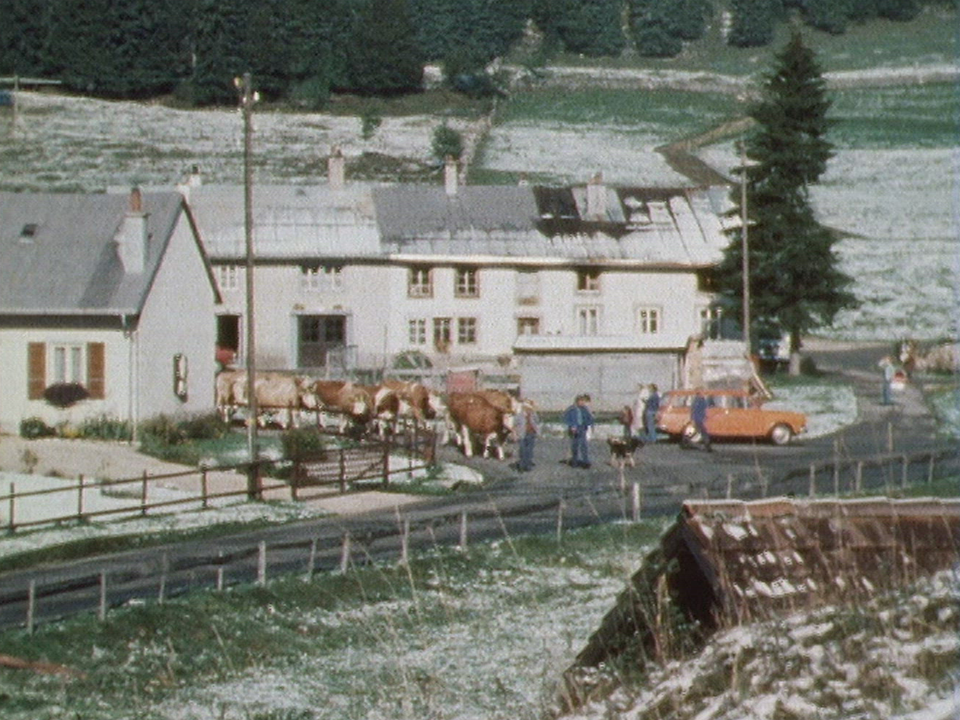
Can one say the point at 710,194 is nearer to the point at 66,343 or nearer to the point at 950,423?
the point at 950,423

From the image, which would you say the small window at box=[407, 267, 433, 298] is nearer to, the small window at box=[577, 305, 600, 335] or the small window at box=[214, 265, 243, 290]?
the small window at box=[577, 305, 600, 335]

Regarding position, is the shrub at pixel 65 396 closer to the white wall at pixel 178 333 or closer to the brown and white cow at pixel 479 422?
the white wall at pixel 178 333

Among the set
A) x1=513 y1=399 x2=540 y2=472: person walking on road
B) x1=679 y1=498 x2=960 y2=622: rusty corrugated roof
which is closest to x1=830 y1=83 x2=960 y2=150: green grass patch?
x1=513 y1=399 x2=540 y2=472: person walking on road

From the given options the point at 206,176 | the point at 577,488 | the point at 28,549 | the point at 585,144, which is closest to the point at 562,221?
the point at 577,488

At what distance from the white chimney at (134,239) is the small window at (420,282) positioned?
17635 mm

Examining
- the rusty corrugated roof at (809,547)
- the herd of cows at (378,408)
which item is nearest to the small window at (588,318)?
the herd of cows at (378,408)

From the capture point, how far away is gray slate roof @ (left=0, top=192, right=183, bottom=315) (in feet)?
141

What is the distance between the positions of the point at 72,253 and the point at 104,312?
281 cm

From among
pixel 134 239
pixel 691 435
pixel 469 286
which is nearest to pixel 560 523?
pixel 691 435

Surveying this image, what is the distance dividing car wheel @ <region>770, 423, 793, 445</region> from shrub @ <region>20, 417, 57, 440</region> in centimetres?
1577

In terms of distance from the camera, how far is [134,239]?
43.8m

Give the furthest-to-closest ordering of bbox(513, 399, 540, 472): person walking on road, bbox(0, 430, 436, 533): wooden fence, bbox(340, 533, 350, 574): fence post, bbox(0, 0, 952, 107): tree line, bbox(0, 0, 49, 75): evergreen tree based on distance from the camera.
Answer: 1. bbox(0, 0, 952, 107): tree line
2. bbox(0, 0, 49, 75): evergreen tree
3. bbox(513, 399, 540, 472): person walking on road
4. bbox(0, 430, 436, 533): wooden fence
5. bbox(340, 533, 350, 574): fence post

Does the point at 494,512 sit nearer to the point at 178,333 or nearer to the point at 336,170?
the point at 178,333

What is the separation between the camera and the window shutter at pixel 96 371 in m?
42.7
